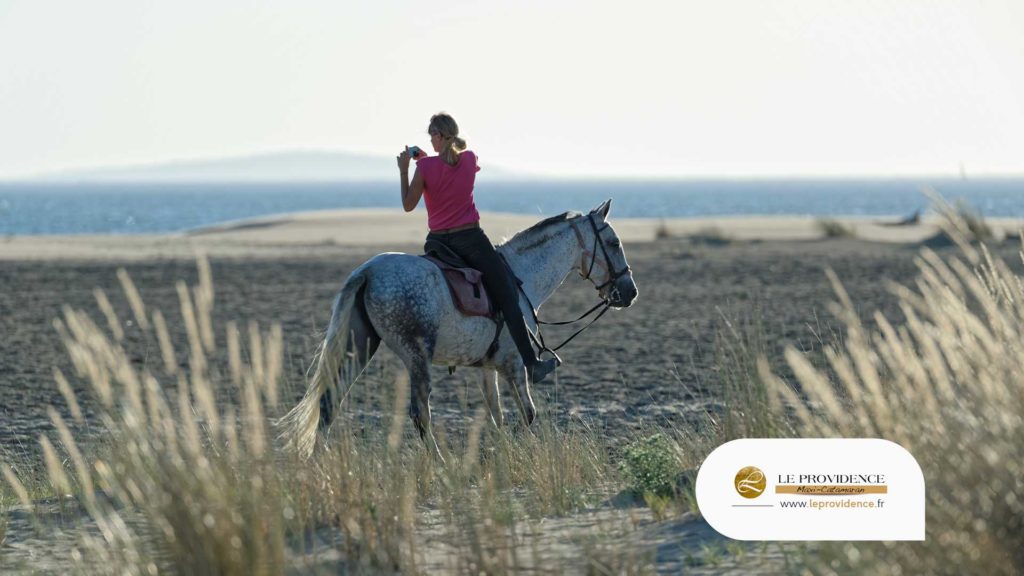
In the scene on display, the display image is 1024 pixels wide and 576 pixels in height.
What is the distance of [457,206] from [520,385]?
1.37 metres

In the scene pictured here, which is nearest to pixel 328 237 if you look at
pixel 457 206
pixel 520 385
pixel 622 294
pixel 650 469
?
pixel 622 294

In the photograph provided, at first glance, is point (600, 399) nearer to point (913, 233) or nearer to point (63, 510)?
point (63, 510)

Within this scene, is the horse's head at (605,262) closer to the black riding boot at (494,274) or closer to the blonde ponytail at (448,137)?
the black riding boot at (494,274)

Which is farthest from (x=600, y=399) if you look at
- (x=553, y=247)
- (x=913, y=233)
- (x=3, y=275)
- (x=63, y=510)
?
(x=913, y=233)

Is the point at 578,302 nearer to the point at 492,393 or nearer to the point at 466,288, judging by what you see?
the point at 492,393

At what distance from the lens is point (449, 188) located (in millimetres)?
8352

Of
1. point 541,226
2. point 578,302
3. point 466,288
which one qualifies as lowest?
point 578,302

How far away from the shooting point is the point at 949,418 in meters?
4.69

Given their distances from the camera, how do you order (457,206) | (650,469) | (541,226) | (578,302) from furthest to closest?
(578,302)
(541,226)
(457,206)
(650,469)

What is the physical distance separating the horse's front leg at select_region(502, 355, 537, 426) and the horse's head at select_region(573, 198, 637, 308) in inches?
45.8

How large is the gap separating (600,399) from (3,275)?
20.2 m

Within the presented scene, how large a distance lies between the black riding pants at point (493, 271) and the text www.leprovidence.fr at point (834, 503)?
393cm

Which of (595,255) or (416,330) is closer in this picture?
(416,330)

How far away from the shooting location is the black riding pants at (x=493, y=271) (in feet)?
27.8
